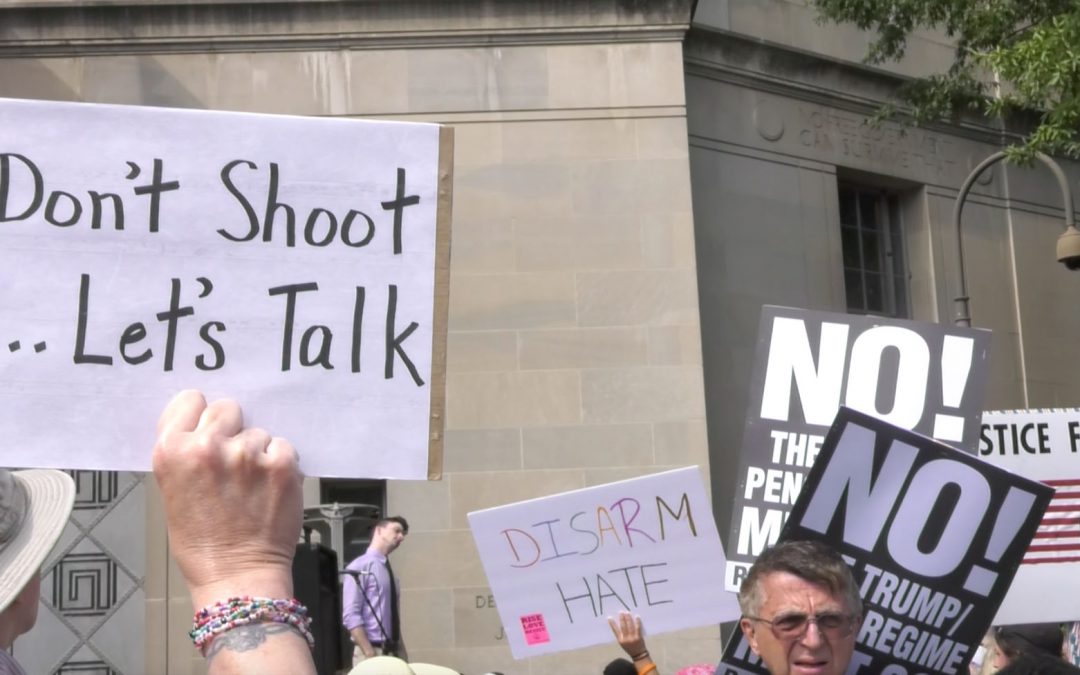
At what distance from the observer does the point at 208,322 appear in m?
2.98

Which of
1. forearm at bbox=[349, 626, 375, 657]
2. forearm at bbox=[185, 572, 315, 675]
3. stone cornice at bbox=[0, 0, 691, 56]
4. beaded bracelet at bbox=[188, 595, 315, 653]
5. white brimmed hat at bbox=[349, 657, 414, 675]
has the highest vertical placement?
stone cornice at bbox=[0, 0, 691, 56]

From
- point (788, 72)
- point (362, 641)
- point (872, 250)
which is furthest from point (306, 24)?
point (872, 250)

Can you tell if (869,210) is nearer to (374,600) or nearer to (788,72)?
(788,72)

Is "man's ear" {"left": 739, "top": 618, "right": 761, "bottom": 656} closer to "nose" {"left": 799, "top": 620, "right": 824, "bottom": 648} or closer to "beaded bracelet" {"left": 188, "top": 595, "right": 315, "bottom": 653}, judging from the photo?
"nose" {"left": 799, "top": 620, "right": 824, "bottom": 648}

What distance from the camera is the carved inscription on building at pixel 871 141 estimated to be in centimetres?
1786

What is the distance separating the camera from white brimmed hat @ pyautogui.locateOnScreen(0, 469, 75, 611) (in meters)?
2.72

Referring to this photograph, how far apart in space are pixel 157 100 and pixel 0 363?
12491 millimetres

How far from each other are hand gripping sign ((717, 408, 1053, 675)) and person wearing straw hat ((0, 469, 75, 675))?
1846 millimetres

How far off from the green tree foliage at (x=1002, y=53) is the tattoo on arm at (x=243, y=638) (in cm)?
1165

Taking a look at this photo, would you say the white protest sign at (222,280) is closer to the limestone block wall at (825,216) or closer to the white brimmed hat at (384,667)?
the white brimmed hat at (384,667)

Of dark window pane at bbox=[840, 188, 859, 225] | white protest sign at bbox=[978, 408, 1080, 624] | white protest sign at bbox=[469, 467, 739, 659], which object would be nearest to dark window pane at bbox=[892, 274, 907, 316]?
dark window pane at bbox=[840, 188, 859, 225]

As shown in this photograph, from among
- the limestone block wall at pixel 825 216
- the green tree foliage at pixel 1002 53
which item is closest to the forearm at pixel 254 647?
the green tree foliage at pixel 1002 53

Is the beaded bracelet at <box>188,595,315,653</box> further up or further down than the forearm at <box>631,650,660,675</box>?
further up

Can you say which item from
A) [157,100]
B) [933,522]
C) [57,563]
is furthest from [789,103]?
[933,522]
